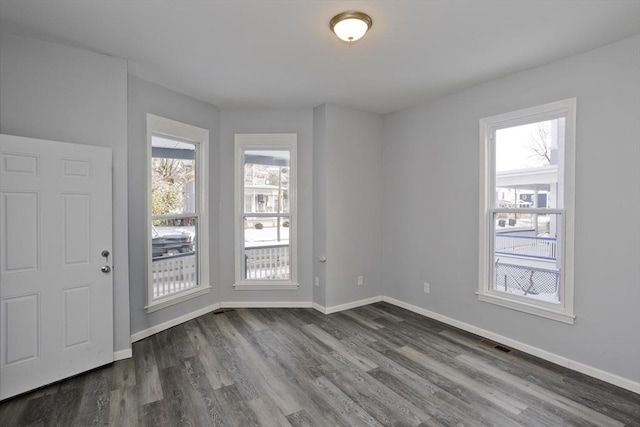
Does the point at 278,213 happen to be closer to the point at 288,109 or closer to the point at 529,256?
the point at 288,109

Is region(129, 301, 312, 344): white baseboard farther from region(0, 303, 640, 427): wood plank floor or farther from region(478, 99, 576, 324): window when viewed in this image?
region(478, 99, 576, 324): window

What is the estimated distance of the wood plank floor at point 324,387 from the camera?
2178 mm

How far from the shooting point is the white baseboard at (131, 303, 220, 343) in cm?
339

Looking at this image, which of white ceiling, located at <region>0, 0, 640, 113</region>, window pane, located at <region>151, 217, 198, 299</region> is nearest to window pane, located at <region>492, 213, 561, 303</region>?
white ceiling, located at <region>0, 0, 640, 113</region>

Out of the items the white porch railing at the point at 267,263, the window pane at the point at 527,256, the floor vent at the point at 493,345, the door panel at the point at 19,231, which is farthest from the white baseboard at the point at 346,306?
the door panel at the point at 19,231

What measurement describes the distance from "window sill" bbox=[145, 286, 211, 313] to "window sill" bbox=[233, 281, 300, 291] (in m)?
0.43

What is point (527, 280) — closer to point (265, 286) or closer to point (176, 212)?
point (265, 286)

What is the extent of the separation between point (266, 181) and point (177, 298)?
1.88 meters

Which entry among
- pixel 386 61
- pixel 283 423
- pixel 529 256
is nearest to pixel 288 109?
pixel 386 61

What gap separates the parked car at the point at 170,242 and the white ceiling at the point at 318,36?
1.69 meters

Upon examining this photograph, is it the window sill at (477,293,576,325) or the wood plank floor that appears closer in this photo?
the wood plank floor

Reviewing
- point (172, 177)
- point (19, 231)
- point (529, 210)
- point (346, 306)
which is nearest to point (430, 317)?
point (346, 306)

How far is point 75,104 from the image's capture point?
2.74 m

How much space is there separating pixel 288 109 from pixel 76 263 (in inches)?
118
